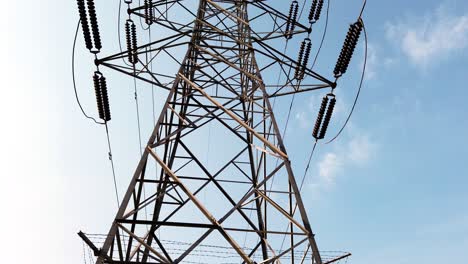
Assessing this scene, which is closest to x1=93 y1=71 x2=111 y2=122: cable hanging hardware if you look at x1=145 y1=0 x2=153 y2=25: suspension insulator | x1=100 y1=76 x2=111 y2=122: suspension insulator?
x1=100 y1=76 x2=111 y2=122: suspension insulator

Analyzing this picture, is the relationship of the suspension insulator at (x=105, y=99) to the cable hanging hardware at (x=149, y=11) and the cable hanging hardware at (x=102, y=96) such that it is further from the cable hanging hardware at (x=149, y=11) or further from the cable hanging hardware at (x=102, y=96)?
the cable hanging hardware at (x=149, y=11)

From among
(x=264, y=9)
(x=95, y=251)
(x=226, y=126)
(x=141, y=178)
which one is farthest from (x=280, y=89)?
(x=95, y=251)

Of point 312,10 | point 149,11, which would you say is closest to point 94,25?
point 149,11

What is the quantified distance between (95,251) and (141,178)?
6.32 ft

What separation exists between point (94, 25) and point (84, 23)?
29 cm

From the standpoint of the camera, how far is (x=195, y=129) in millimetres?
11523

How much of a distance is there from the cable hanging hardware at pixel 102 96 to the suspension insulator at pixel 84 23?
719 mm

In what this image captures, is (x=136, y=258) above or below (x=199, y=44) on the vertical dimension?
below

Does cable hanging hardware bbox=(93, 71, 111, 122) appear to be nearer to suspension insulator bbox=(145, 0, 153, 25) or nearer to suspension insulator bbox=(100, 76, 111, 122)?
suspension insulator bbox=(100, 76, 111, 122)

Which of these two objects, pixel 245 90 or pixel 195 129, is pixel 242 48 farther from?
pixel 195 129

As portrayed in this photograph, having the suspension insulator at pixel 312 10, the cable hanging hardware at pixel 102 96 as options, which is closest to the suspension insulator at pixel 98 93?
the cable hanging hardware at pixel 102 96

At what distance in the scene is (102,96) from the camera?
11031 millimetres

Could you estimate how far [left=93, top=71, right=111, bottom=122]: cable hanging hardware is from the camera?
1061 centimetres

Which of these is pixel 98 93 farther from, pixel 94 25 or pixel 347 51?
pixel 347 51
